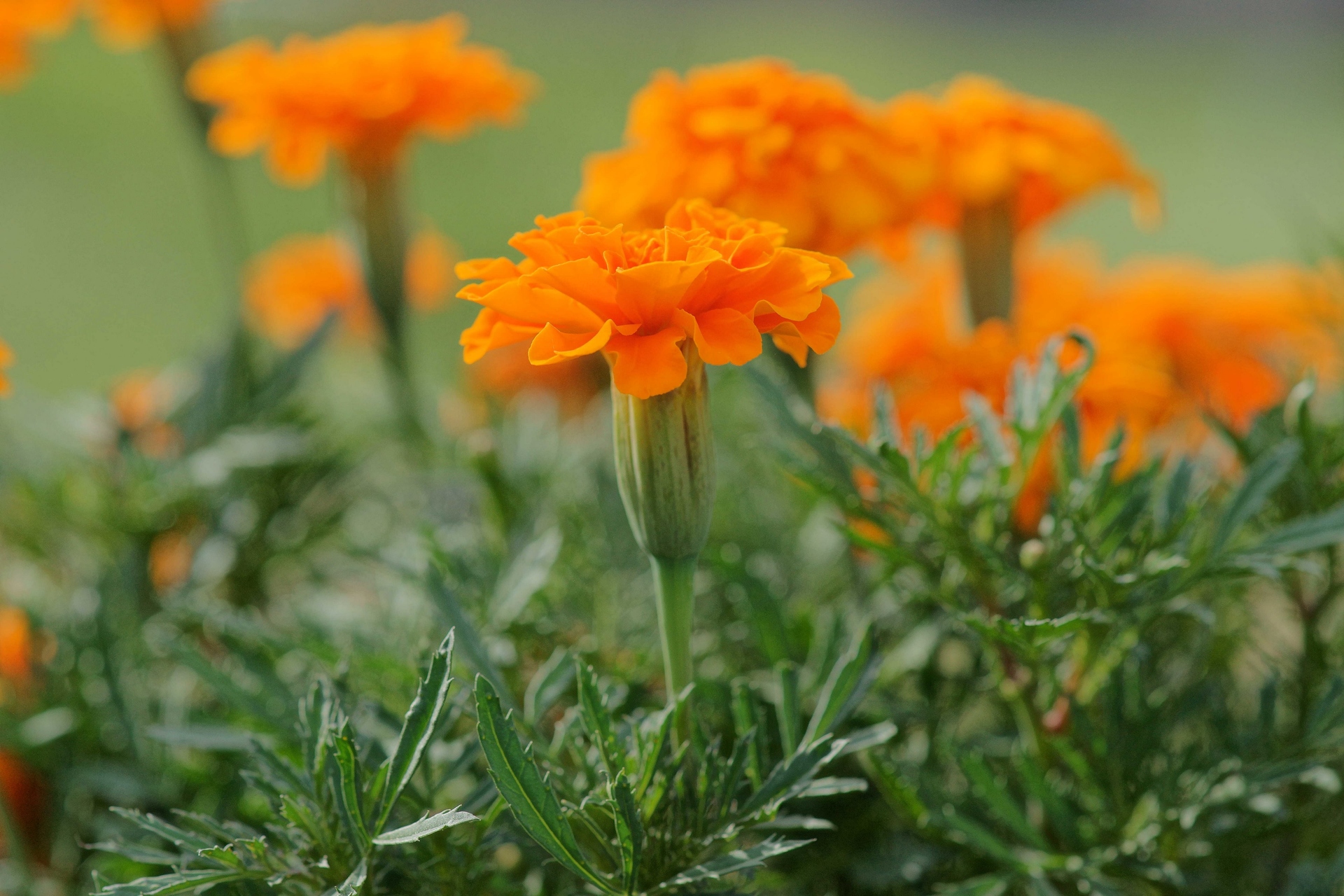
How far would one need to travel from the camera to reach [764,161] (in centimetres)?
48

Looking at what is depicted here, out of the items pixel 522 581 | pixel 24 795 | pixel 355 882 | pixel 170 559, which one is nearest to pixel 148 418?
pixel 170 559

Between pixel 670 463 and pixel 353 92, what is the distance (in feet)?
1.23

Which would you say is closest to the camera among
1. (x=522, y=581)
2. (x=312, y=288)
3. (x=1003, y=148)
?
(x=522, y=581)

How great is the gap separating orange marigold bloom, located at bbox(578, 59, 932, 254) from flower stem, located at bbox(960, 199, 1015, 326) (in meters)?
0.10

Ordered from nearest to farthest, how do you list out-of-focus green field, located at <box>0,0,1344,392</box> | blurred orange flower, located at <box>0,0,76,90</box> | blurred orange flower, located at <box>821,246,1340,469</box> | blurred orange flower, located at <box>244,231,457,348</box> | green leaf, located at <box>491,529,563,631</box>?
1. green leaf, located at <box>491,529,563,631</box>
2. blurred orange flower, located at <box>821,246,1340,469</box>
3. blurred orange flower, located at <box>0,0,76,90</box>
4. blurred orange flower, located at <box>244,231,457,348</box>
5. out-of-focus green field, located at <box>0,0,1344,392</box>

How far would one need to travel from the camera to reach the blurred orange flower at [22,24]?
0.64 metres

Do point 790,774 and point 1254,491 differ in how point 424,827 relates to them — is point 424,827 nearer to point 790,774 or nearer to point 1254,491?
point 790,774

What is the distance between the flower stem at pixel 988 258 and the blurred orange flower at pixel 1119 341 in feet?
0.04

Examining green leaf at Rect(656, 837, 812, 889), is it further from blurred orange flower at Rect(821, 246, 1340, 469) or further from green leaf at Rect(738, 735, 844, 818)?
blurred orange flower at Rect(821, 246, 1340, 469)

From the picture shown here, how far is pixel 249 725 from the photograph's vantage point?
407 mm

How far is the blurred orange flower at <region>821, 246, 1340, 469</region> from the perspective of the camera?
1.72 ft

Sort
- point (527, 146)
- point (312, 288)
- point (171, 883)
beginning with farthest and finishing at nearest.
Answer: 1. point (527, 146)
2. point (312, 288)
3. point (171, 883)

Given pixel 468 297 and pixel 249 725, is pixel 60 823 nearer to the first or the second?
pixel 249 725

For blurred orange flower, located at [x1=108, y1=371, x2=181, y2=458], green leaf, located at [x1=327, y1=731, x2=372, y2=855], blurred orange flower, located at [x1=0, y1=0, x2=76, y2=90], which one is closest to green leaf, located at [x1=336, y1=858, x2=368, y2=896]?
green leaf, located at [x1=327, y1=731, x2=372, y2=855]
